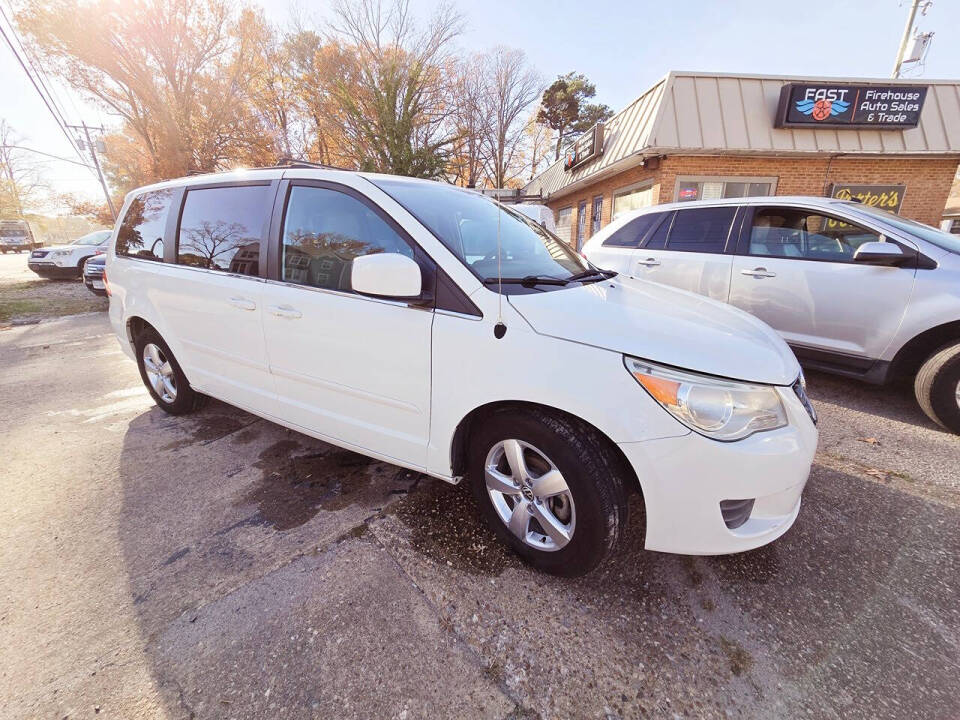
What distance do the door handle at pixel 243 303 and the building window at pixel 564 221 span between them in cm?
1516

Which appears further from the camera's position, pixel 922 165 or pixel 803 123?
pixel 922 165

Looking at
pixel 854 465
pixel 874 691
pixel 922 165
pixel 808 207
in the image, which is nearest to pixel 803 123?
pixel 922 165

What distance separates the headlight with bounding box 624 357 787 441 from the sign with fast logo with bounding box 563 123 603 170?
11764mm

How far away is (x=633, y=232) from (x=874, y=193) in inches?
358

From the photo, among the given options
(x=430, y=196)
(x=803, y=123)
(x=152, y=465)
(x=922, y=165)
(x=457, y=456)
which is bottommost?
(x=152, y=465)

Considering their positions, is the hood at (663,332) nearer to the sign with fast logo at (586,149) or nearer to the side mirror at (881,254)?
the side mirror at (881,254)

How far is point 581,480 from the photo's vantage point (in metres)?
1.63

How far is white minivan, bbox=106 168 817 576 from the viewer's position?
5.06ft

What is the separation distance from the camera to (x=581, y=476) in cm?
163

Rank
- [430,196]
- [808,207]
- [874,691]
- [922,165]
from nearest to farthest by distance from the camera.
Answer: [874,691] < [430,196] < [808,207] < [922,165]

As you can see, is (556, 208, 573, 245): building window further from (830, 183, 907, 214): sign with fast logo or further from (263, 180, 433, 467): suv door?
(263, 180, 433, 467): suv door

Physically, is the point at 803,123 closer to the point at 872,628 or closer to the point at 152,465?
the point at 872,628

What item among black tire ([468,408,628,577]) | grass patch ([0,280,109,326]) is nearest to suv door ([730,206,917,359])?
black tire ([468,408,628,577])

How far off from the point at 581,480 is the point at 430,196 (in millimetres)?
1708
